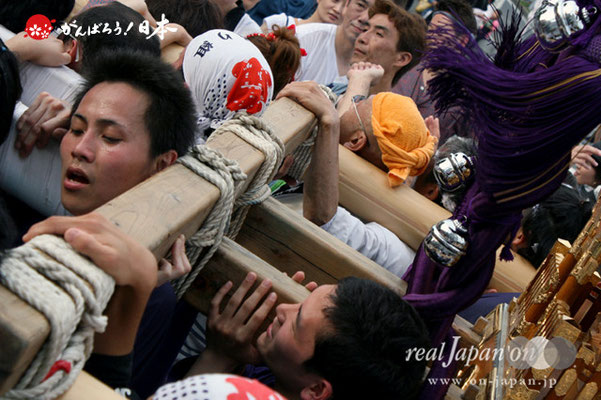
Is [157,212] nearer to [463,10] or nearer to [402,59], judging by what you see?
[402,59]

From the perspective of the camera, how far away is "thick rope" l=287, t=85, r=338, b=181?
7.70ft

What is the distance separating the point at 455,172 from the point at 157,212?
993 millimetres

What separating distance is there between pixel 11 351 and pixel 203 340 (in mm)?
1260

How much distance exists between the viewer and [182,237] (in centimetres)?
148

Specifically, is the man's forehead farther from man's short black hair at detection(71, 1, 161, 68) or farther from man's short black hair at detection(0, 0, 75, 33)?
man's short black hair at detection(0, 0, 75, 33)

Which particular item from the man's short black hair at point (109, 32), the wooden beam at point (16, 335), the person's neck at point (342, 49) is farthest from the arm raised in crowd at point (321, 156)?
the person's neck at point (342, 49)

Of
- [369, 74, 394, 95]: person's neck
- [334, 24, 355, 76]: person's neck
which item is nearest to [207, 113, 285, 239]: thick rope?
[369, 74, 394, 95]: person's neck

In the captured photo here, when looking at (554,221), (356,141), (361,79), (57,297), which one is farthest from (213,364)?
(361,79)

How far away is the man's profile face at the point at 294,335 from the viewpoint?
1.54 meters

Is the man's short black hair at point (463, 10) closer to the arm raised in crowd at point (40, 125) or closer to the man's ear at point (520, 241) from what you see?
the man's ear at point (520, 241)

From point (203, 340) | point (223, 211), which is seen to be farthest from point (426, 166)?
point (223, 211)

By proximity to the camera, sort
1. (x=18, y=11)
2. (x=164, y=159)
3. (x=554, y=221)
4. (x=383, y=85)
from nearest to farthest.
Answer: (x=164, y=159), (x=18, y=11), (x=554, y=221), (x=383, y=85)

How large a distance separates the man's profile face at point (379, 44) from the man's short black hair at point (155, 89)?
8.69 ft

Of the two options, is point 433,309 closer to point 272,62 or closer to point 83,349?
point 83,349
